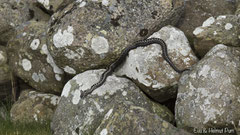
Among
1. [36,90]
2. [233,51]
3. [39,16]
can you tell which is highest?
[39,16]

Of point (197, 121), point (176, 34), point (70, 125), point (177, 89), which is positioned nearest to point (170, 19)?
point (176, 34)

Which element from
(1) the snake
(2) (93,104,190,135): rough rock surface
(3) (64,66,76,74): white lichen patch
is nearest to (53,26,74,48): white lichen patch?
(3) (64,66,76,74): white lichen patch

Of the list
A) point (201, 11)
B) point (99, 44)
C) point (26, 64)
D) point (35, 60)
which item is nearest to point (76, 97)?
point (99, 44)

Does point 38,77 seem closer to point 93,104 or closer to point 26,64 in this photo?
point 26,64

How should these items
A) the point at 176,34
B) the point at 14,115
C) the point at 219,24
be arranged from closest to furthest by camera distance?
the point at 219,24, the point at 176,34, the point at 14,115

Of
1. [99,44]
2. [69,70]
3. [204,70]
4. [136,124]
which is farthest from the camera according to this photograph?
[69,70]

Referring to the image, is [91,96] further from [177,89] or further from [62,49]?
[177,89]
